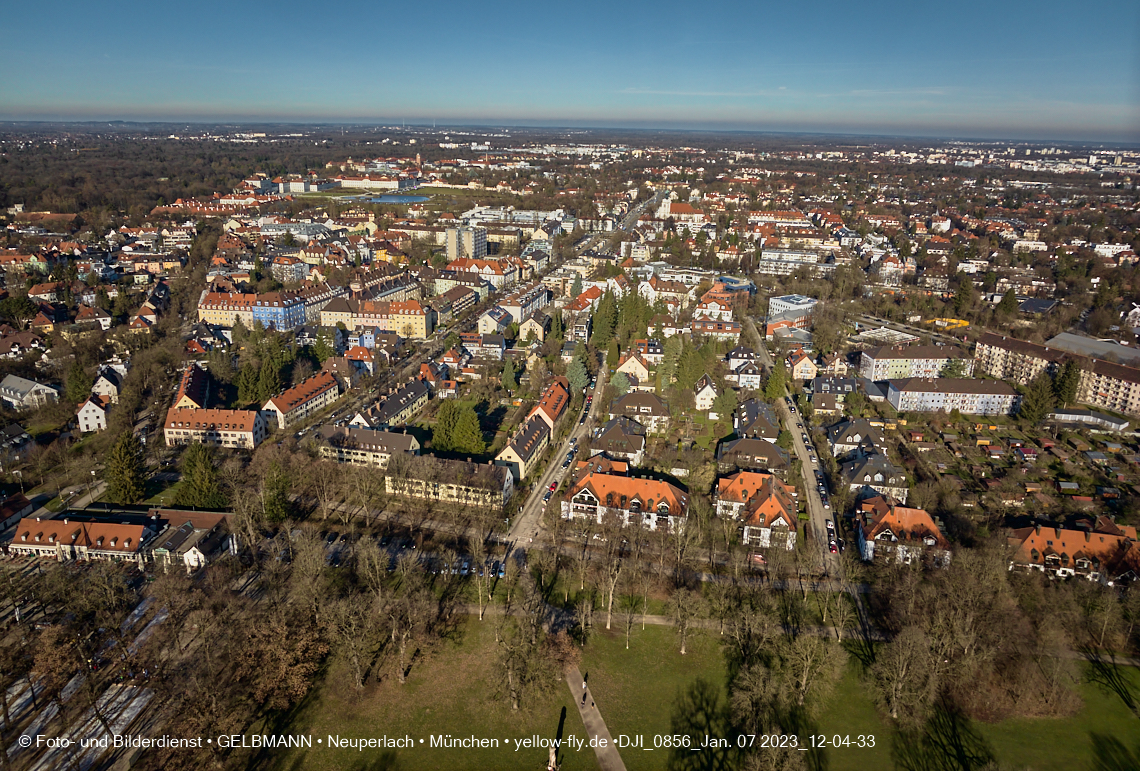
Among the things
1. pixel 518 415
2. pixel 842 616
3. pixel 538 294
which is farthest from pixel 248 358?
pixel 842 616

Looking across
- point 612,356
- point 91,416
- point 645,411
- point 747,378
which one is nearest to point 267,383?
point 91,416

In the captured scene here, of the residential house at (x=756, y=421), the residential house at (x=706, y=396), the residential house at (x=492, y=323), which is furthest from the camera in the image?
the residential house at (x=492, y=323)

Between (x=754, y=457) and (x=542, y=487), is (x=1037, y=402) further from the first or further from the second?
(x=542, y=487)

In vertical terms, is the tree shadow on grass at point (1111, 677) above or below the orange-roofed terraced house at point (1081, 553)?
below

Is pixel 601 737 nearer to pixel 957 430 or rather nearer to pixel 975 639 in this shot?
pixel 975 639

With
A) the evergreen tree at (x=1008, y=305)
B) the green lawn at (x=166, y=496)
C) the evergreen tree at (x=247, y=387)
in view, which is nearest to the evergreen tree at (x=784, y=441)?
the green lawn at (x=166, y=496)

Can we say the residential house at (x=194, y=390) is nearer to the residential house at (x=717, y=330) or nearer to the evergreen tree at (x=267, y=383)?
the evergreen tree at (x=267, y=383)
